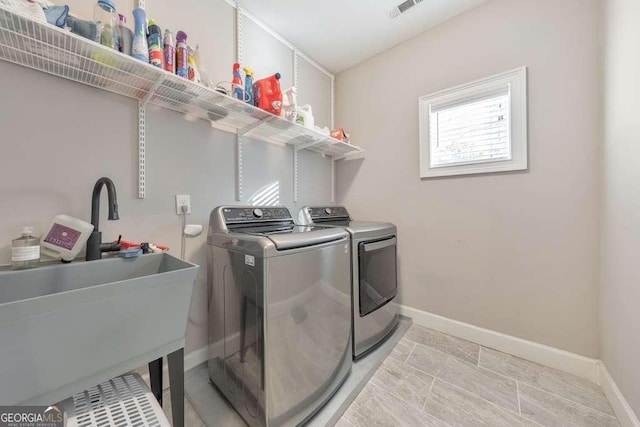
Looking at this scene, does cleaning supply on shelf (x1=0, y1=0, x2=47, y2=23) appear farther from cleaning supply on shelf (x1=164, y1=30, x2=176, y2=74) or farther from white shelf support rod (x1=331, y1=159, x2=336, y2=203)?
white shelf support rod (x1=331, y1=159, x2=336, y2=203)

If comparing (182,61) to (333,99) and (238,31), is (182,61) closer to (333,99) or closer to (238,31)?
(238,31)

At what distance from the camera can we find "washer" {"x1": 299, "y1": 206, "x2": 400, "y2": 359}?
1.62 meters

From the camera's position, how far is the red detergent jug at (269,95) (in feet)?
5.08

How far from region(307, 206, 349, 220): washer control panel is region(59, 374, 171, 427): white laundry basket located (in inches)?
59.9

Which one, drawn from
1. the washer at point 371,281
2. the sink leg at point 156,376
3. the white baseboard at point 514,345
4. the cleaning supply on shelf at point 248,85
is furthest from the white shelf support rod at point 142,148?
the white baseboard at point 514,345

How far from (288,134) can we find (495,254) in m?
1.87

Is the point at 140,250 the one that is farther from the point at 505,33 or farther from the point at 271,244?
the point at 505,33

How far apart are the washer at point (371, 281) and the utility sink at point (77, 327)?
41.1 inches

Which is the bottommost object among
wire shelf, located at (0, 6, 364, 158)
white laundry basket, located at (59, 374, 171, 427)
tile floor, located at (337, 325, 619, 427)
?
tile floor, located at (337, 325, 619, 427)

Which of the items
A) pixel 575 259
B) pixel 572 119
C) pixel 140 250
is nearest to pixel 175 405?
pixel 140 250

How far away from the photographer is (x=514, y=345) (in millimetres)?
1716

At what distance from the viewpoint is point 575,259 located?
154 cm

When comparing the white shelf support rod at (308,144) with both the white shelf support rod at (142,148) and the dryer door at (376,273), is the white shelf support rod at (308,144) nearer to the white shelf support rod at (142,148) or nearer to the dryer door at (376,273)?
the dryer door at (376,273)

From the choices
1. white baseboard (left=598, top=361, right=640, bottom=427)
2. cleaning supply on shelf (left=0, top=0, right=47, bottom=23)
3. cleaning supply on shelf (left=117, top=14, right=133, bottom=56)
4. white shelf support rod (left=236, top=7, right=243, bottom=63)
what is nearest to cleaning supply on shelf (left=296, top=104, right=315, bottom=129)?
white shelf support rod (left=236, top=7, right=243, bottom=63)
